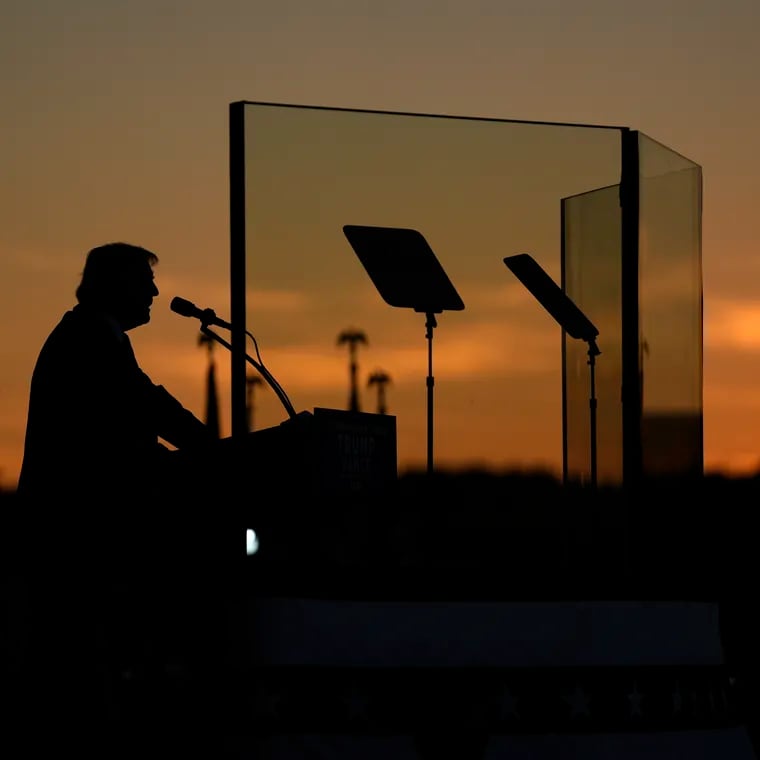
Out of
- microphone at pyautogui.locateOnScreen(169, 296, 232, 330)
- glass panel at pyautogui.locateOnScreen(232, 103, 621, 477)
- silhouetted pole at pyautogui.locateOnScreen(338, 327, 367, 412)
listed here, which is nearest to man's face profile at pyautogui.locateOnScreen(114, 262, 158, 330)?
microphone at pyautogui.locateOnScreen(169, 296, 232, 330)

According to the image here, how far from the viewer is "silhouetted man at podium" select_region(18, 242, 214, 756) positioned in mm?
5621

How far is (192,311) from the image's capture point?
19.0 feet

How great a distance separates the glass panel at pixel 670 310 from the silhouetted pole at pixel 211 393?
1.37m

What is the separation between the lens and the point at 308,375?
566 centimetres

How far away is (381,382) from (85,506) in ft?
3.16

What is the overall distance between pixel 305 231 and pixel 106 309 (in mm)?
697

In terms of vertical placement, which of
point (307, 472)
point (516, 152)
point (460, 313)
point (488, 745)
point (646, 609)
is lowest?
point (488, 745)

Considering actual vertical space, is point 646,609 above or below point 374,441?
below

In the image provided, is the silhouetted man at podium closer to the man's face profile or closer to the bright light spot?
the man's face profile

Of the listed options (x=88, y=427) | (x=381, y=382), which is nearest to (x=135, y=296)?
(x=88, y=427)

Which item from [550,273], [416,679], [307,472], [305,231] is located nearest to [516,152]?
[550,273]

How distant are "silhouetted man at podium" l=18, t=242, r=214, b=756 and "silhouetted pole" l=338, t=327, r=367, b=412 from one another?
1.79 ft

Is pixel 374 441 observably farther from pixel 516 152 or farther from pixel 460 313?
pixel 516 152

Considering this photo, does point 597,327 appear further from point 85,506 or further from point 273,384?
point 85,506
